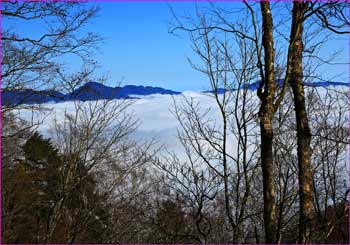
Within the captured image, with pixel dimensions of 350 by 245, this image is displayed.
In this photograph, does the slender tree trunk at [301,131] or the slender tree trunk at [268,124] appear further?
the slender tree trunk at [268,124]

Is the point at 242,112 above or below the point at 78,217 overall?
above

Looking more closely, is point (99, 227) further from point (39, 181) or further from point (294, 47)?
point (294, 47)

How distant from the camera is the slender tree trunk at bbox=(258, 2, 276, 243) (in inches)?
206

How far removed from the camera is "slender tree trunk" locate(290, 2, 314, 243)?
16.8 feet

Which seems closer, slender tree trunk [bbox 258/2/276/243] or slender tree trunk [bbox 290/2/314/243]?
slender tree trunk [bbox 290/2/314/243]

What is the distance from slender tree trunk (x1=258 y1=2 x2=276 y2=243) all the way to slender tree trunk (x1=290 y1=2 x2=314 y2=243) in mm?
292

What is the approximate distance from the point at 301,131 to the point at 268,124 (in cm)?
44

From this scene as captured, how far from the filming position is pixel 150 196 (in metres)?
10.9

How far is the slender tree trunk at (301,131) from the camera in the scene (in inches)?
201

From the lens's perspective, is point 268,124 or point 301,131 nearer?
point 268,124

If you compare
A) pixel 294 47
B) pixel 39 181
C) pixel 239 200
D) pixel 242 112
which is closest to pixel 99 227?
pixel 39 181

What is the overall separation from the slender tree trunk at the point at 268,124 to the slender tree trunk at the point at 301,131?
29 centimetres

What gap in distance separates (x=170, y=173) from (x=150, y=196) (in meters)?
1.13

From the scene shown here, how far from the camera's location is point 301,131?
548cm
